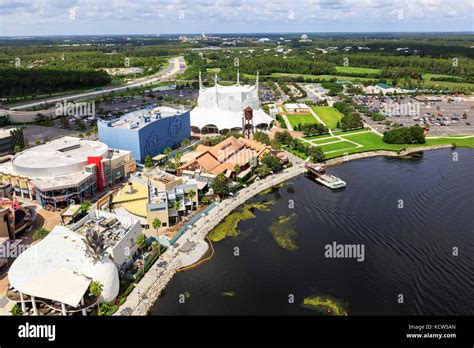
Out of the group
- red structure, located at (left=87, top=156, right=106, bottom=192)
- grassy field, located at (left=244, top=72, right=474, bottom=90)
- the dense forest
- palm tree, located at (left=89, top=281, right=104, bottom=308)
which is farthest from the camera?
grassy field, located at (left=244, top=72, right=474, bottom=90)

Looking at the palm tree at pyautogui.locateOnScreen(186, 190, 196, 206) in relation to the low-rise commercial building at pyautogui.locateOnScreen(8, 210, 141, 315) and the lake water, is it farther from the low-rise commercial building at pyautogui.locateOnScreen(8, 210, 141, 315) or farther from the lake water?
the low-rise commercial building at pyautogui.locateOnScreen(8, 210, 141, 315)

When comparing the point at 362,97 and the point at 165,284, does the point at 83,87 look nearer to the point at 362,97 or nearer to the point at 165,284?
the point at 362,97

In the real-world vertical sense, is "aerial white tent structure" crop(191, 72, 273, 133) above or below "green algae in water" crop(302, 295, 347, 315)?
above

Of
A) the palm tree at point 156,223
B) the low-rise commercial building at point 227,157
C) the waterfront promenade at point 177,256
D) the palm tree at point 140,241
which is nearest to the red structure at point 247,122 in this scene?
the low-rise commercial building at point 227,157

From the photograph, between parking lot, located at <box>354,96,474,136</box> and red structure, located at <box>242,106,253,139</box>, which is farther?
parking lot, located at <box>354,96,474,136</box>

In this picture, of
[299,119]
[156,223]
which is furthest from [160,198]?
[299,119]

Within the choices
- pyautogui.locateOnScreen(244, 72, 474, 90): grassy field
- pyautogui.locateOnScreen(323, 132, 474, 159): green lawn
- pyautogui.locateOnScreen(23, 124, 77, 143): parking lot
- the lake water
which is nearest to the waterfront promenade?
the lake water

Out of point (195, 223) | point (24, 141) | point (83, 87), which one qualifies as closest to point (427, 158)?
point (195, 223)
